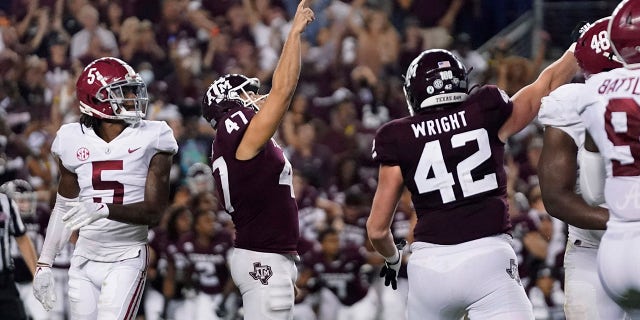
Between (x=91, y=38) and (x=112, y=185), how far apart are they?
696cm

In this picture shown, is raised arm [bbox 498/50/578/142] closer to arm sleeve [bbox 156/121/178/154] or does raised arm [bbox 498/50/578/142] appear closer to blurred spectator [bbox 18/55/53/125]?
arm sleeve [bbox 156/121/178/154]

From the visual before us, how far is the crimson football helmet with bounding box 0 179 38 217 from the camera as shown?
8898 millimetres

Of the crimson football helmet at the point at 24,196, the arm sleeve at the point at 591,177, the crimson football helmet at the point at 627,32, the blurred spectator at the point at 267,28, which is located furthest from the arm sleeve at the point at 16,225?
the blurred spectator at the point at 267,28

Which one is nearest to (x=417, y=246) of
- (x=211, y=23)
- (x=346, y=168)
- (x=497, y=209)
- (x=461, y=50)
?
(x=497, y=209)

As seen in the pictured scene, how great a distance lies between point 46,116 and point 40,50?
119 centimetres

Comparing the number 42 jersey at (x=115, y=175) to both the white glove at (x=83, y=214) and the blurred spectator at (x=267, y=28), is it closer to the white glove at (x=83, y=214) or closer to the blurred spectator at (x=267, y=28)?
the white glove at (x=83, y=214)

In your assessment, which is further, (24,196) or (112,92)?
(24,196)

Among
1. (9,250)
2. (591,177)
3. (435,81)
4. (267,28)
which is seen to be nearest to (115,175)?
(435,81)

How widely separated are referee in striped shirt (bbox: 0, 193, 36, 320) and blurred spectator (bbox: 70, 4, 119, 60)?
4830mm

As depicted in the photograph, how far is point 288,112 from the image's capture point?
37.2 feet

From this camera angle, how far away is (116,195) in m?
6.00

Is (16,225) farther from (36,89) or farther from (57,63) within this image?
(57,63)

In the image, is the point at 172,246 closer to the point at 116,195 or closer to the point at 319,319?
the point at 319,319

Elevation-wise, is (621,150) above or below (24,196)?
above
